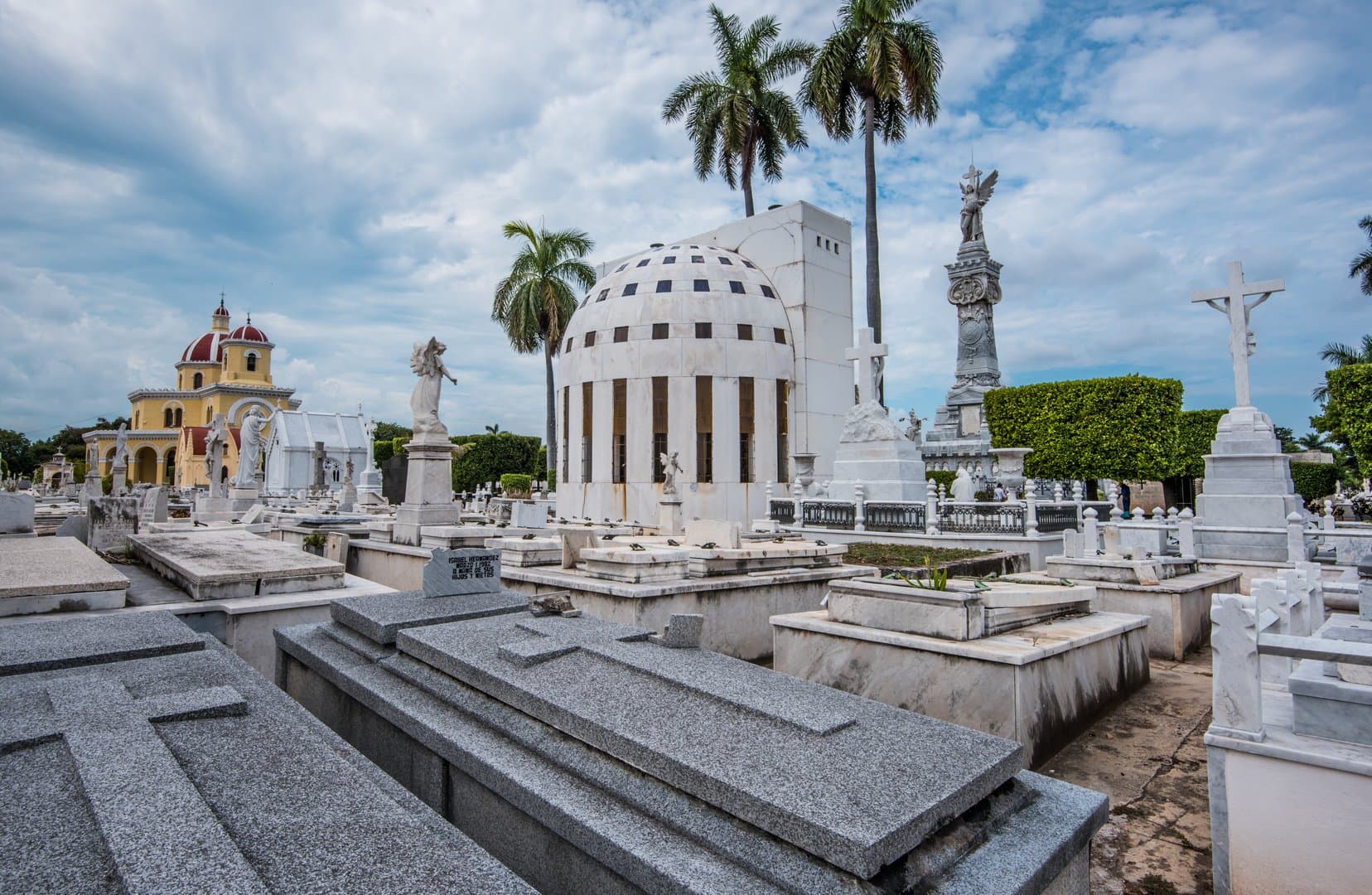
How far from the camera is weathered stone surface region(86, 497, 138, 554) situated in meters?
10.2

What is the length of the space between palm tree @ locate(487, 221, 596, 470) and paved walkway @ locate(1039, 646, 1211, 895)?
32.2 metres

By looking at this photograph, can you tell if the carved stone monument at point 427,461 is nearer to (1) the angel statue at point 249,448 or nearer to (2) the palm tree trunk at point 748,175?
(1) the angel statue at point 249,448

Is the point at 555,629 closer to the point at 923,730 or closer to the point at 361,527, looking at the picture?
the point at 923,730

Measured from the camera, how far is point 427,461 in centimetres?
1288

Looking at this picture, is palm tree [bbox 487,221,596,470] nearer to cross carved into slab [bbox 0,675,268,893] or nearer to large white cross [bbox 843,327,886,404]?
large white cross [bbox 843,327,886,404]

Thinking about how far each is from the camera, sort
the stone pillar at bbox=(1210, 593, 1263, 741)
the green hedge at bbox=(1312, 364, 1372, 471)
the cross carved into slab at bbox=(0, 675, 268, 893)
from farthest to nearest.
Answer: the green hedge at bbox=(1312, 364, 1372, 471) < the stone pillar at bbox=(1210, 593, 1263, 741) < the cross carved into slab at bbox=(0, 675, 268, 893)

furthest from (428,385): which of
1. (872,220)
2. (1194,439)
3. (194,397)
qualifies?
(194,397)

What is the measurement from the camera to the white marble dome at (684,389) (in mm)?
24344

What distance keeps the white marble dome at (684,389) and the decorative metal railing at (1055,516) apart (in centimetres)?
1064

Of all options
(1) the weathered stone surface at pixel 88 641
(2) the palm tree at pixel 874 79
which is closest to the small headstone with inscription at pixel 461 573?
(1) the weathered stone surface at pixel 88 641

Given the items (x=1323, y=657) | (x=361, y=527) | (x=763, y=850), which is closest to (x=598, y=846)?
(x=763, y=850)

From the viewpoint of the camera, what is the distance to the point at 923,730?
2.70m

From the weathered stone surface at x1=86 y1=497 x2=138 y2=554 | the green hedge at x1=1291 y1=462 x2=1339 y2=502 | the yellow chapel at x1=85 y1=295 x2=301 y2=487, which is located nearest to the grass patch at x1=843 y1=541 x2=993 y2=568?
the weathered stone surface at x1=86 y1=497 x2=138 y2=554

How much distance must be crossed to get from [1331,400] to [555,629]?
26956 millimetres
